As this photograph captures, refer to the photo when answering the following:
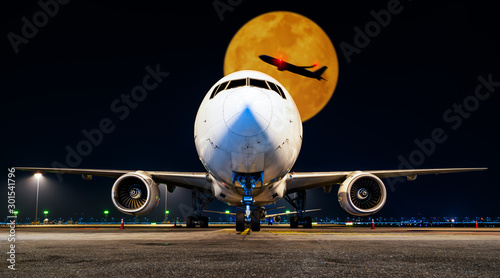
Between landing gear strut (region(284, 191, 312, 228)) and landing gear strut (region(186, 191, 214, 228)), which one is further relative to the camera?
landing gear strut (region(284, 191, 312, 228))

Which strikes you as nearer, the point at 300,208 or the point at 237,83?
the point at 237,83

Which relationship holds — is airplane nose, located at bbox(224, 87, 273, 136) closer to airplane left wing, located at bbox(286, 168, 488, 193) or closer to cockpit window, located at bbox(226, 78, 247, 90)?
cockpit window, located at bbox(226, 78, 247, 90)

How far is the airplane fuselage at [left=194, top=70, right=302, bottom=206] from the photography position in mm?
8109

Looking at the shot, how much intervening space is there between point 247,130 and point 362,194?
8062 millimetres

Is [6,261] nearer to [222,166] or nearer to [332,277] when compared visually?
[332,277]

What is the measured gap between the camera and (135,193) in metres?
14.3

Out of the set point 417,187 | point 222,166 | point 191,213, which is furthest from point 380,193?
point 417,187

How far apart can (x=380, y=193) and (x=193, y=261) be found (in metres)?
12.0

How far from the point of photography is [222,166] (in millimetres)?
9547

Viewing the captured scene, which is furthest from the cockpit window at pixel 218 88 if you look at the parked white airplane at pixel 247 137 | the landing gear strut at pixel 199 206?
the landing gear strut at pixel 199 206

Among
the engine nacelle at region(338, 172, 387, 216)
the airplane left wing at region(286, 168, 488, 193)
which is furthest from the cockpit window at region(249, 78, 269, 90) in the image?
A: the engine nacelle at region(338, 172, 387, 216)

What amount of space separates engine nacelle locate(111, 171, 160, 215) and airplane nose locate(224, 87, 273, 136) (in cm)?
699

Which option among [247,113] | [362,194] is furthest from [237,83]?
[362,194]

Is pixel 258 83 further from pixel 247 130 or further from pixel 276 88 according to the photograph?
pixel 247 130
